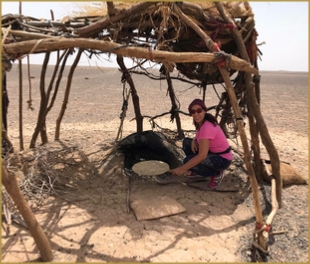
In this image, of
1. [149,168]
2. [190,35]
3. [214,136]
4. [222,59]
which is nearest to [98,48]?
[222,59]

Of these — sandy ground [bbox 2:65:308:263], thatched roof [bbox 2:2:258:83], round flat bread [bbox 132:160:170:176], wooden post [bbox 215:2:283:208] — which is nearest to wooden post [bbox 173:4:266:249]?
thatched roof [bbox 2:2:258:83]

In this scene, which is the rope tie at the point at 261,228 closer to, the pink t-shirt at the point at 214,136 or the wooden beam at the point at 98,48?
the pink t-shirt at the point at 214,136

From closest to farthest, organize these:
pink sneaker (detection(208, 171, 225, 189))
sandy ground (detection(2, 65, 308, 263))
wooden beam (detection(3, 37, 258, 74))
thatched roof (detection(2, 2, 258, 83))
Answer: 1. wooden beam (detection(3, 37, 258, 74))
2. sandy ground (detection(2, 65, 308, 263))
3. thatched roof (detection(2, 2, 258, 83))
4. pink sneaker (detection(208, 171, 225, 189))

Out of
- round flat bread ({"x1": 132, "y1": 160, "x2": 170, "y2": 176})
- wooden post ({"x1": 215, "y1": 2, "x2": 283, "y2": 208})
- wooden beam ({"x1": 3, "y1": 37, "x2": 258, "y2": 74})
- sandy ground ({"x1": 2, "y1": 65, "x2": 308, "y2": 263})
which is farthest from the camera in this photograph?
round flat bread ({"x1": 132, "y1": 160, "x2": 170, "y2": 176})

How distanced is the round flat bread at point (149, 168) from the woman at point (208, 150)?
315 mm

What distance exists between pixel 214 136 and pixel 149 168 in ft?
3.21

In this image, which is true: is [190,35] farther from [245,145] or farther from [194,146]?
[245,145]

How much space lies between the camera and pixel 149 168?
3.82 m

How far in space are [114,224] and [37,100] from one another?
10580 mm

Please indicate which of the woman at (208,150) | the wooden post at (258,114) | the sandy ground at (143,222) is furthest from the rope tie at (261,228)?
the woman at (208,150)

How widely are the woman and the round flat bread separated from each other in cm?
31

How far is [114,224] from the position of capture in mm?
2832

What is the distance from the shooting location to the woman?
3.32 meters

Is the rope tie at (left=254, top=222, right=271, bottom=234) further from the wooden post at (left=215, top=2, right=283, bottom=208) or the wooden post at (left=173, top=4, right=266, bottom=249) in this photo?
the wooden post at (left=215, top=2, right=283, bottom=208)
